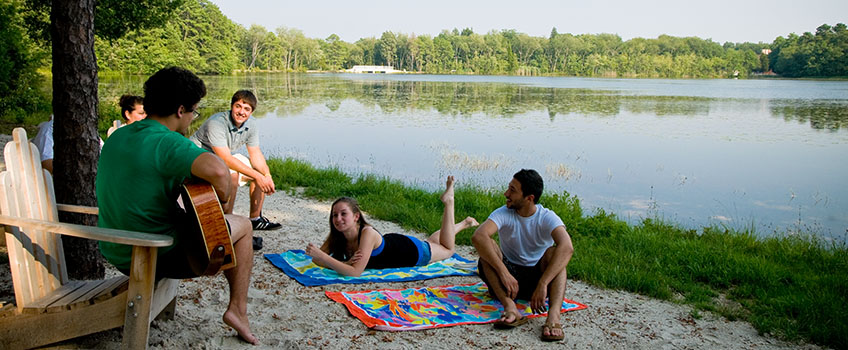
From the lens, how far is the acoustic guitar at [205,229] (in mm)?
2844

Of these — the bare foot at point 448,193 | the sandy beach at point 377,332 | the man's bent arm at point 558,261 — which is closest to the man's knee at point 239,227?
the sandy beach at point 377,332

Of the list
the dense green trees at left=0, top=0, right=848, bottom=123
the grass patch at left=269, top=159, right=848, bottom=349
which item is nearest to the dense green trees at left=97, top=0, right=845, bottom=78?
the dense green trees at left=0, top=0, right=848, bottom=123

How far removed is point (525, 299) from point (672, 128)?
19.3 metres

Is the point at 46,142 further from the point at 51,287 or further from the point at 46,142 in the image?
the point at 51,287

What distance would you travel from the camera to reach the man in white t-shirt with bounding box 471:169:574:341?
4199 mm

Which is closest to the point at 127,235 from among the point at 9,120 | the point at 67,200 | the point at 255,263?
the point at 67,200

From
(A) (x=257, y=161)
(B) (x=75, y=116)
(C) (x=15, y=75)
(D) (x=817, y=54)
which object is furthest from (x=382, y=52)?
(B) (x=75, y=116)

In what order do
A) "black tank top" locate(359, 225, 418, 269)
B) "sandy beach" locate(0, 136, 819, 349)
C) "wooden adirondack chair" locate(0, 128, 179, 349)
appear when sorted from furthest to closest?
"black tank top" locate(359, 225, 418, 269)
"sandy beach" locate(0, 136, 819, 349)
"wooden adirondack chair" locate(0, 128, 179, 349)

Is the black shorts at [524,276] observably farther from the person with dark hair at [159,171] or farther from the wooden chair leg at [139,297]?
the wooden chair leg at [139,297]

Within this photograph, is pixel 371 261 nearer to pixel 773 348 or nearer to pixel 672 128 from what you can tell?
pixel 773 348

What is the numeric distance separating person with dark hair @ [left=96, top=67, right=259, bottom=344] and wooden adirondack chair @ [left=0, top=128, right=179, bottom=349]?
0.23m

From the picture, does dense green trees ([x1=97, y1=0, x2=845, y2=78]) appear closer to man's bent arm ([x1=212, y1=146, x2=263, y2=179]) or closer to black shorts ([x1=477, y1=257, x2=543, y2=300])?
man's bent arm ([x1=212, y1=146, x2=263, y2=179])

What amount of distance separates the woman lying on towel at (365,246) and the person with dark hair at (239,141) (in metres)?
1.07

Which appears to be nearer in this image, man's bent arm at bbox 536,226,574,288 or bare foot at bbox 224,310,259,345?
bare foot at bbox 224,310,259,345
